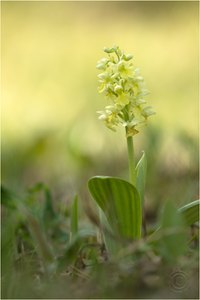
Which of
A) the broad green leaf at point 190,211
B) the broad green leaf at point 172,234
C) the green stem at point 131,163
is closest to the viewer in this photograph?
the broad green leaf at point 172,234

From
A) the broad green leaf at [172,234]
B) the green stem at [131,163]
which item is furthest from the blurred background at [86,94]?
the broad green leaf at [172,234]

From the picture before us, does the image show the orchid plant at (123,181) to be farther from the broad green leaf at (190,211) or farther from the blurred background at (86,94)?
the blurred background at (86,94)

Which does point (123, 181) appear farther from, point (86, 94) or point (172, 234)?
point (86, 94)

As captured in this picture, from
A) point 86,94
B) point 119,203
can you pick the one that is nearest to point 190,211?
point 119,203

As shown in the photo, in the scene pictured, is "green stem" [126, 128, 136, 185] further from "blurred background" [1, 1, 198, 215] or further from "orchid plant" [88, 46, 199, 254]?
"blurred background" [1, 1, 198, 215]

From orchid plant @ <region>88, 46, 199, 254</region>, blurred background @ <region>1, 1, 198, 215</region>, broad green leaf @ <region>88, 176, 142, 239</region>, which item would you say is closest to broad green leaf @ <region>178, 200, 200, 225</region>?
orchid plant @ <region>88, 46, 199, 254</region>
